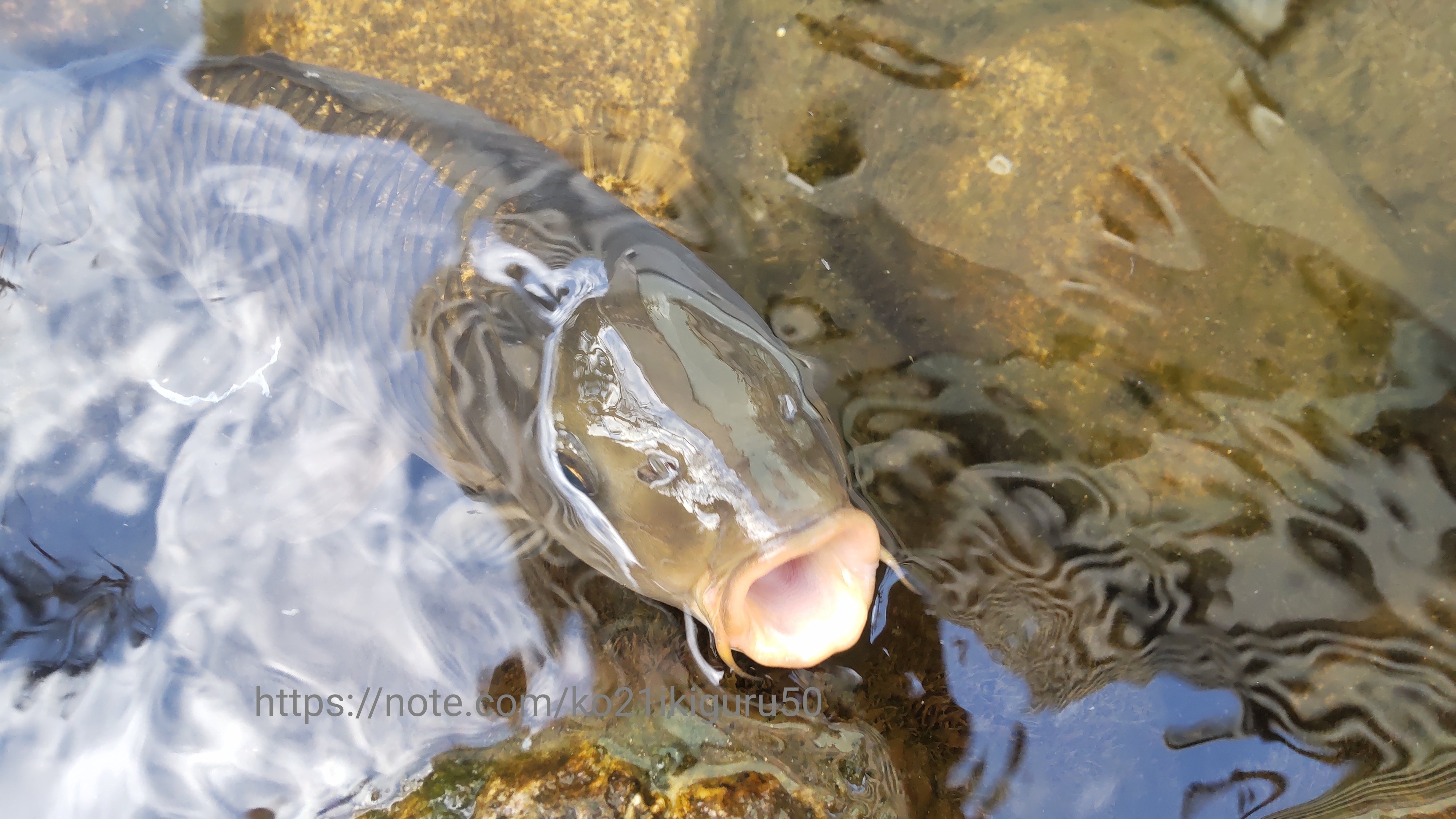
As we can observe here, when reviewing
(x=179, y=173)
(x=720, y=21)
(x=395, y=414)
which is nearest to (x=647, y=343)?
(x=395, y=414)

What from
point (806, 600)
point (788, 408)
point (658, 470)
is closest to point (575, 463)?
point (658, 470)

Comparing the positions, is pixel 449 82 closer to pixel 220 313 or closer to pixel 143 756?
pixel 220 313

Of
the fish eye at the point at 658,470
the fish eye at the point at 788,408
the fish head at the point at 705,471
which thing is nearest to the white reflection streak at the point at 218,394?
the fish head at the point at 705,471

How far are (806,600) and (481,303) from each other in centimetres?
142

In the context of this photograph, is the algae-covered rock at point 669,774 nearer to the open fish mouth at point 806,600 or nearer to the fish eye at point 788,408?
the open fish mouth at point 806,600

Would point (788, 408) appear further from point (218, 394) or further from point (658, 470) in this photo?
point (218, 394)

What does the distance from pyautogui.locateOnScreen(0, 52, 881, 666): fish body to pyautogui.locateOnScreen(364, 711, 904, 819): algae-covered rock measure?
0.56m

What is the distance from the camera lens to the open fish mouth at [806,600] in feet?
6.71

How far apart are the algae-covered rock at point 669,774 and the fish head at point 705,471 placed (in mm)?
569

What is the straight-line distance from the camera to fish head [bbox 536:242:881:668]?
2.08 meters

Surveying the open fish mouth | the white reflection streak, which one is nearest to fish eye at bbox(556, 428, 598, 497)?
the open fish mouth

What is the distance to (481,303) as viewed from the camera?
2.68 metres

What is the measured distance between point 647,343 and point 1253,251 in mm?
2003

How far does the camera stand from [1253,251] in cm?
268
